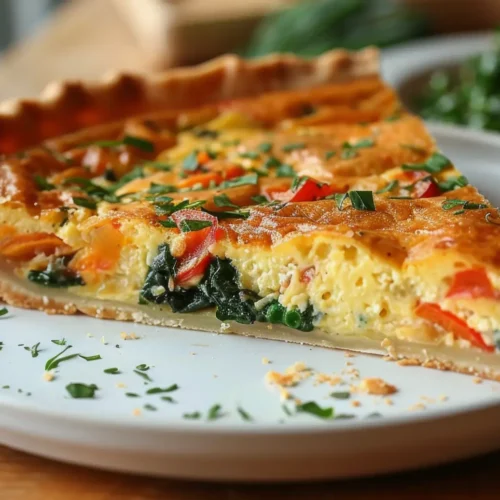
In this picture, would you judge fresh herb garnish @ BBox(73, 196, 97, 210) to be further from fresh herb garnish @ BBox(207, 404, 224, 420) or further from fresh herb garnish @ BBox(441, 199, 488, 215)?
fresh herb garnish @ BBox(441, 199, 488, 215)

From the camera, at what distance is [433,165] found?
425cm

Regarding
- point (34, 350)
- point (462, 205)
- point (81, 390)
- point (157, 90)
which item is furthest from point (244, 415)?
point (157, 90)

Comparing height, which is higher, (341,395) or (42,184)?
(42,184)

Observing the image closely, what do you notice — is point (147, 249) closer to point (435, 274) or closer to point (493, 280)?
point (435, 274)

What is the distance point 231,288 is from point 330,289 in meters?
0.47

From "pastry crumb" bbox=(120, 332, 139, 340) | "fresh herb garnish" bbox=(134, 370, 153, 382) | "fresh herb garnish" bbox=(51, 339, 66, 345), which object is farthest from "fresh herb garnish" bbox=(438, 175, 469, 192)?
"fresh herb garnish" bbox=(51, 339, 66, 345)

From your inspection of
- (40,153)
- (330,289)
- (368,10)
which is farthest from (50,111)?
(368,10)

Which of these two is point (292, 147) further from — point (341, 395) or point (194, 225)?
point (341, 395)

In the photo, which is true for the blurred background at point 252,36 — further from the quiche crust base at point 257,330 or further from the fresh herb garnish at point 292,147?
the quiche crust base at point 257,330

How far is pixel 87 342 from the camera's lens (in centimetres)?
351

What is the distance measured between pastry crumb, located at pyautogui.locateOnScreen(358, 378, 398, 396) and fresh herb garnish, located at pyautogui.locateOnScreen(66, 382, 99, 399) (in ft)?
3.32

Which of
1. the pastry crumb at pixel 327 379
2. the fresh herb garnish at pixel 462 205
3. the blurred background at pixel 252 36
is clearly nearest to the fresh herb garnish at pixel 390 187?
the fresh herb garnish at pixel 462 205

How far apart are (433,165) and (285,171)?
801mm

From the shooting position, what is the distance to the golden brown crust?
16.0ft
